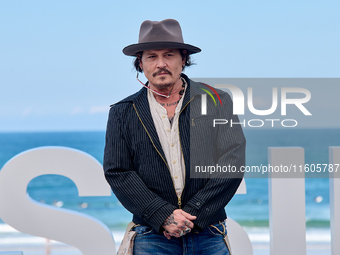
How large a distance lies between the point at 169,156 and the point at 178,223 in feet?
Answer: 1.04

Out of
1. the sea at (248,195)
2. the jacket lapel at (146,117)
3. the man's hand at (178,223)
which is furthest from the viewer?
the sea at (248,195)

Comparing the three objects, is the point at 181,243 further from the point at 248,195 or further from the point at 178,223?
the point at 248,195

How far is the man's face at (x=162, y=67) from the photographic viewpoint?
7.61ft

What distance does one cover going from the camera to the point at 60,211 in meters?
3.47

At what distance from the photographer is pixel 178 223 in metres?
2.14

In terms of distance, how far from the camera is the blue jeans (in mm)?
2205

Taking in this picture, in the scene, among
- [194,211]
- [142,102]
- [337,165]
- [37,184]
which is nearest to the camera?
[194,211]

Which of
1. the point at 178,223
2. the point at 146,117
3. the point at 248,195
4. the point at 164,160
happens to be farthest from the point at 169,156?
the point at 248,195

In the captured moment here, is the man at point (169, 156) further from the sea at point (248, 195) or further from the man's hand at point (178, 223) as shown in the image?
the sea at point (248, 195)

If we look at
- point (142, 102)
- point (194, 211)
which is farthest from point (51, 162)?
point (194, 211)

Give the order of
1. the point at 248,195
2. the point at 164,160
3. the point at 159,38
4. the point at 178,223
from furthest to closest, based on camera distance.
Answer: the point at 248,195, the point at 159,38, the point at 164,160, the point at 178,223

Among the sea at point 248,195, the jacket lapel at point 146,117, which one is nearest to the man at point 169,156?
the jacket lapel at point 146,117

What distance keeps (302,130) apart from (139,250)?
2661 centimetres

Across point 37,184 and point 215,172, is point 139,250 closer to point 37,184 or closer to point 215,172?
point 215,172
